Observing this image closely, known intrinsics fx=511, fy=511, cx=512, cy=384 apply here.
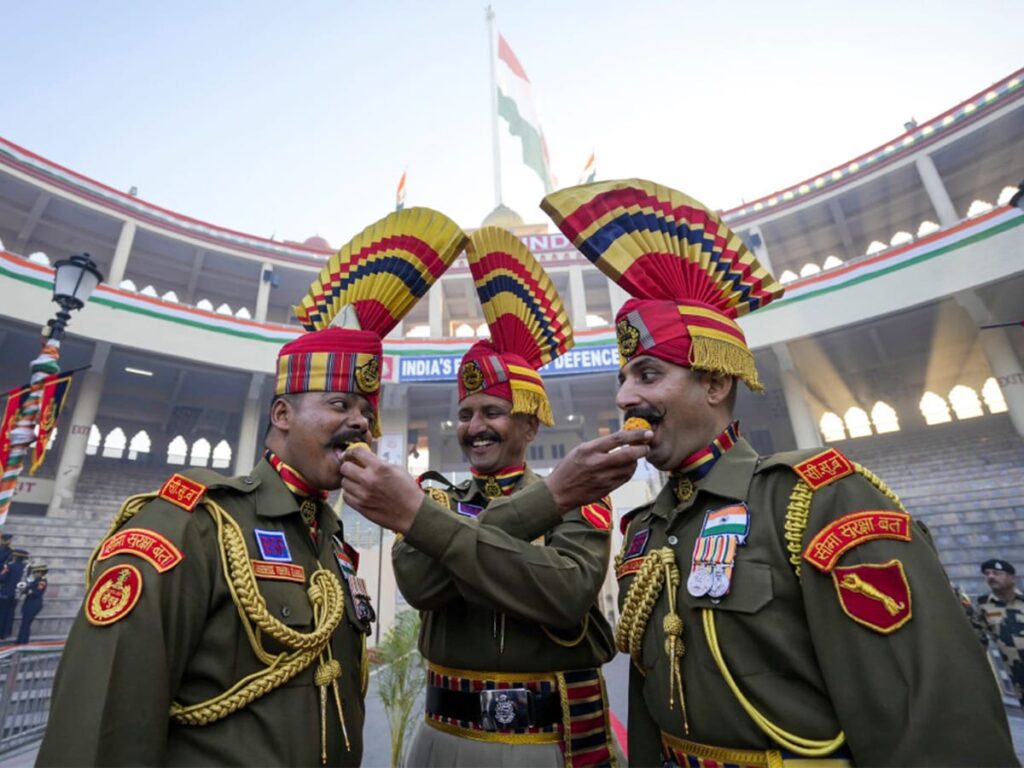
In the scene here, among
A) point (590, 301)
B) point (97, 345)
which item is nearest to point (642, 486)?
point (590, 301)

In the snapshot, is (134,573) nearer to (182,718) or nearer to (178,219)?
(182,718)

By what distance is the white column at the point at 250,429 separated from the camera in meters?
18.7

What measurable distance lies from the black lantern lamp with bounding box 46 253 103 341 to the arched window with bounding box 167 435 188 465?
737 inches

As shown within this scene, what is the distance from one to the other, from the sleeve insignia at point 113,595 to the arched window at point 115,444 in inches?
1016

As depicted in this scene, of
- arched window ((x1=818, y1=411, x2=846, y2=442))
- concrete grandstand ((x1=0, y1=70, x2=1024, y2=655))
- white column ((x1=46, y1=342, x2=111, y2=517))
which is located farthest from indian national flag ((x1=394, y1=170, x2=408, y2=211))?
arched window ((x1=818, y1=411, x2=846, y2=442))

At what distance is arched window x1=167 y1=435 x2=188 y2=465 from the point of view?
22906 mm

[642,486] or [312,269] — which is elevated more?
[312,269]

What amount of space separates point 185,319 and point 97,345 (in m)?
2.64

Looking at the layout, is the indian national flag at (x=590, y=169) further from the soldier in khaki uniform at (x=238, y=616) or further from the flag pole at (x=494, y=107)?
the soldier in khaki uniform at (x=238, y=616)

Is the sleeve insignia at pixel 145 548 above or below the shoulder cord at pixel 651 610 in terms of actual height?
above

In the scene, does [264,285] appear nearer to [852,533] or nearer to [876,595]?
[852,533]

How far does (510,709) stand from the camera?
2.42 m

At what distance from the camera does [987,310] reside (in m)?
15.6

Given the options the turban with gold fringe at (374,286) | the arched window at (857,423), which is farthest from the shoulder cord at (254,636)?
the arched window at (857,423)
